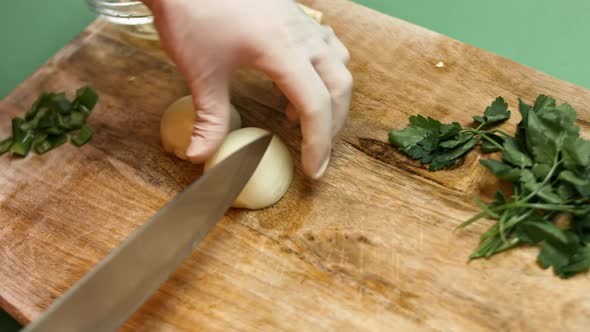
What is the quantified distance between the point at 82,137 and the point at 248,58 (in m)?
0.62

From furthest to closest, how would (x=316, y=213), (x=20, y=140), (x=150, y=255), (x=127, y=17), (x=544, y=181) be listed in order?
(x=127, y=17) < (x=20, y=140) < (x=316, y=213) < (x=544, y=181) < (x=150, y=255)

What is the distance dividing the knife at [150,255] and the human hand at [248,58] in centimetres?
12

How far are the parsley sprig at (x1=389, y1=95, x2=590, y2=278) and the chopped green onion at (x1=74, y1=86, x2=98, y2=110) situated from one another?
1.03 meters

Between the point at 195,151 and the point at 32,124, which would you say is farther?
the point at 32,124

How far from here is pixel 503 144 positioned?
1.57 m

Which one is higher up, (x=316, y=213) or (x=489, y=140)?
(x=489, y=140)

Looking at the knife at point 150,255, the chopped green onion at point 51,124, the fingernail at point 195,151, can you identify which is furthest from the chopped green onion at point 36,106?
the knife at point 150,255

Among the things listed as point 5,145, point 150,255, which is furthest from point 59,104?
point 150,255

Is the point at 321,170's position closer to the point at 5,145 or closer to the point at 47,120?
the point at 47,120

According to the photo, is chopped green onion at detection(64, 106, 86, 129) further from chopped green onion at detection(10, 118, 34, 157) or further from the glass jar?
the glass jar

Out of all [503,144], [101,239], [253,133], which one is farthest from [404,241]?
[101,239]

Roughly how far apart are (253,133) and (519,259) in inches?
30.3

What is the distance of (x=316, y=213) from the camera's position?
156cm

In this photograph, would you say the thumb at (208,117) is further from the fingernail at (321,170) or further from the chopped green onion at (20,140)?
the chopped green onion at (20,140)
